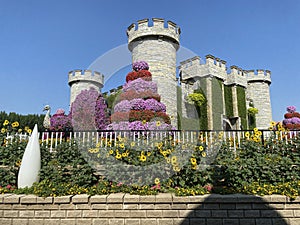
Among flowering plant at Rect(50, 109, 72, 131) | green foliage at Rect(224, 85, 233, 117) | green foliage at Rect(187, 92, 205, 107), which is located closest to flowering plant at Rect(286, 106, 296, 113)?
green foliage at Rect(224, 85, 233, 117)

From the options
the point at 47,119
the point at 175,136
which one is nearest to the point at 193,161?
the point at 175,136

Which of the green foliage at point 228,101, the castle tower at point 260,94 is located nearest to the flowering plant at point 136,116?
the green foliage at point 228,101

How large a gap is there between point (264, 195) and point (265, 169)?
60 cm

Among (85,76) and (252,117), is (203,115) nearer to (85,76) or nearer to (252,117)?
(252,117)

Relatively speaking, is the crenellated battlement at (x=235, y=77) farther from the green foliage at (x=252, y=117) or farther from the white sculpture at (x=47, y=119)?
the white sculpture at (x=47, y=119)

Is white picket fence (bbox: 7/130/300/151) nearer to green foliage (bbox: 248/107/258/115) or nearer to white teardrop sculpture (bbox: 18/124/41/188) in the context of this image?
white teardrop sculpture (bbox: 18/124/41/188)

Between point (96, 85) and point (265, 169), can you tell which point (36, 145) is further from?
point (96, 85)

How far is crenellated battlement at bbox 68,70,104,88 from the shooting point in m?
18.2

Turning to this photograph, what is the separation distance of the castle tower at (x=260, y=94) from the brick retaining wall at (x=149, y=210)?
1981 cm

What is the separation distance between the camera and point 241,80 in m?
19.5

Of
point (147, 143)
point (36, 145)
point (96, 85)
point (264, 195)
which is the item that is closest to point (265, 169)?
point (264, 195)

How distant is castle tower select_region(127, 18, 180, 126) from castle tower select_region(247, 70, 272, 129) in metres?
12.3

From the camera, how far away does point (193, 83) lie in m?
16.9

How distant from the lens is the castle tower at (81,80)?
59.8ft
